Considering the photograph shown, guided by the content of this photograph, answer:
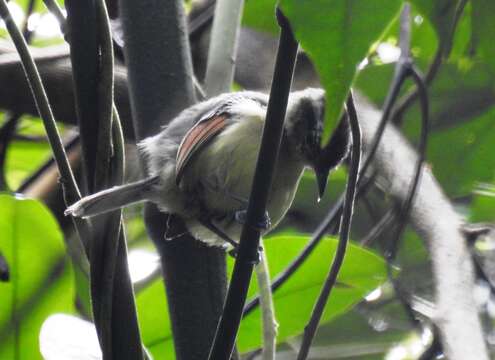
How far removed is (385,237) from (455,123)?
1.66ft

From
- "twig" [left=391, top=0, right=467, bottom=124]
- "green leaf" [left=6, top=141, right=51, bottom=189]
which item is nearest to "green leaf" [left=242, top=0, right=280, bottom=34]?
"twig" [left=391, top=0, right=467, bottom=124]

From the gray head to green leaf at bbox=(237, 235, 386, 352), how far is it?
0.82ft

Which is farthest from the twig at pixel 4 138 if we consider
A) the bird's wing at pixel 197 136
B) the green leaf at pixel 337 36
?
the green leaf at pixel 337 36

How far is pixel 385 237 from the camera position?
3.18m

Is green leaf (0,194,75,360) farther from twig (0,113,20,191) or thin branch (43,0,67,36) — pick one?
thin branch (43,0,67,36)

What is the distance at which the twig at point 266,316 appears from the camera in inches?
74.7

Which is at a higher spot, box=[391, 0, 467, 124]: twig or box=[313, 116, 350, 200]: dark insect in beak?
box=[391, 0, 467, 124]: twig

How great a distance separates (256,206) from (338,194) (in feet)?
6.06

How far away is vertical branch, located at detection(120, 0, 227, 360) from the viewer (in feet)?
6.53

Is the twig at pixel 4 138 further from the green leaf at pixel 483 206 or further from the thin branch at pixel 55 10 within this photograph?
the green leaf at pixel 483 206

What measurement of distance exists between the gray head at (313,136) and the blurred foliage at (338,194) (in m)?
0.22

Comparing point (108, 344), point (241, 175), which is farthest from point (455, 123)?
point (108, 344)

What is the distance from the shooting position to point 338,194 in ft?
10.5

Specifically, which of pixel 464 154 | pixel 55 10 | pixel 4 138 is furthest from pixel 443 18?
pixel 4 138
